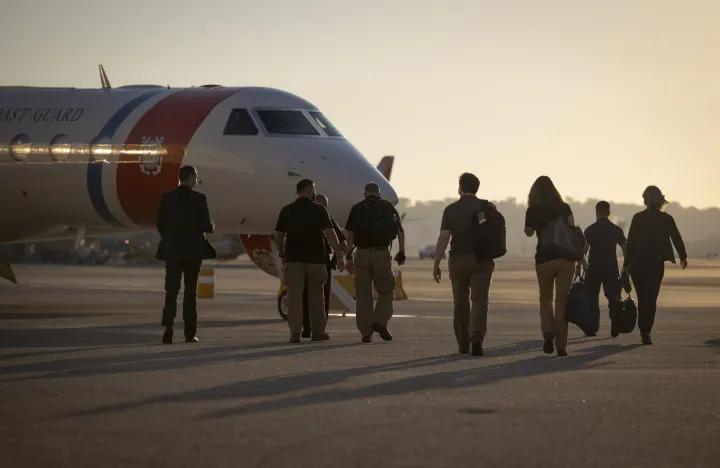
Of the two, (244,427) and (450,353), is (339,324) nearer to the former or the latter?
(450,353)

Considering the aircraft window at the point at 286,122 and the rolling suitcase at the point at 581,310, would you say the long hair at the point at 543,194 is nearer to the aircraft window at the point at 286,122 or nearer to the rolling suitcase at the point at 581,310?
the rolling suitcase at the point at 581,310

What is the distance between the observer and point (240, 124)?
75.5ft

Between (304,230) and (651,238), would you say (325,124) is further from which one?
(651,238)

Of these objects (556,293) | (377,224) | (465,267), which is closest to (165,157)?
(377,224)

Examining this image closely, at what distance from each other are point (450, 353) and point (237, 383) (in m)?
4.40

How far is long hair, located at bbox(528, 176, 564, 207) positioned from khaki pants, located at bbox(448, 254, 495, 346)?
2.83 feet

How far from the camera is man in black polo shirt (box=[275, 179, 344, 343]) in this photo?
1730 centimetres

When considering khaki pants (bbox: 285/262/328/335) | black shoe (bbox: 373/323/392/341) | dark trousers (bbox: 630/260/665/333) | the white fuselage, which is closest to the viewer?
khaki pants (bbox: 285/262/328/335)

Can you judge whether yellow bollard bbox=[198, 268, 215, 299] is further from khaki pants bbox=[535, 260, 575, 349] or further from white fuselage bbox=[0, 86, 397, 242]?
khaki pants bbox=[535, 260, 575, 349]

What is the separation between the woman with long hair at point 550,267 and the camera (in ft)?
51.0

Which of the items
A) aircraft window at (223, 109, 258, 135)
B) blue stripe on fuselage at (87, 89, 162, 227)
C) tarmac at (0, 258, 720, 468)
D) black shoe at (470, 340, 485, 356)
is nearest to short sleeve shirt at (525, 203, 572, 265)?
black shoe at (470, 340, 485, 356)

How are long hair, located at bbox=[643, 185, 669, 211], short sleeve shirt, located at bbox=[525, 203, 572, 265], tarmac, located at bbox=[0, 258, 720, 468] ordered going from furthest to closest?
long hair, located at bbox=[643, 185, 669, 211]
short sleeve shirt, located at bbox=[525, 203, 572, 265]
tarmac, located at bbox=[0, 258, 720, 468]

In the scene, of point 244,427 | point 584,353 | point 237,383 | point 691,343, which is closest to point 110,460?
point 244,427

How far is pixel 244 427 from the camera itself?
344 inches
